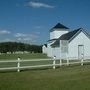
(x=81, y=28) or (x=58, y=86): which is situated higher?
(x=81, y=28)

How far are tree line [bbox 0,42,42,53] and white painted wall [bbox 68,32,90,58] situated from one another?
84839 mm

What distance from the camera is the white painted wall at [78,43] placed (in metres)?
42.2

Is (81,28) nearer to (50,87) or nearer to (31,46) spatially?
(50,87)

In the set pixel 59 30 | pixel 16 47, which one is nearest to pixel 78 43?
pixel 59 30

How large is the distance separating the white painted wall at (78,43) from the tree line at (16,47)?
84.8 meters

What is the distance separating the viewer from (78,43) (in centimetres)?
4269

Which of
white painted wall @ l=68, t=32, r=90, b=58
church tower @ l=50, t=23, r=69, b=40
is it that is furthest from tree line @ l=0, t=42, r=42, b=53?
white painted wall @ l=68, t=32, r=90, b=58

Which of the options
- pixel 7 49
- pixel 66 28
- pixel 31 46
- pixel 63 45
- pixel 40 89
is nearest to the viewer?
pixel 40 89

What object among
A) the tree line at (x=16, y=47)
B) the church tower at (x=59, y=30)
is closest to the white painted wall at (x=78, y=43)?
the church tower at (x=59, y=30)

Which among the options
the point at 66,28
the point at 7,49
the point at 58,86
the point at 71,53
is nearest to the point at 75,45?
the point at 71,53

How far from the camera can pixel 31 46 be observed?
14250 centimetres

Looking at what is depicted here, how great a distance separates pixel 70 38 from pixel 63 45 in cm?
1387

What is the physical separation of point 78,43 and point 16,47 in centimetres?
9455

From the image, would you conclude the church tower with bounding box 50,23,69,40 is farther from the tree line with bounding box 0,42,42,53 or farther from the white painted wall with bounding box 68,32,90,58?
the tree line with bounding box 0,42,42,53
